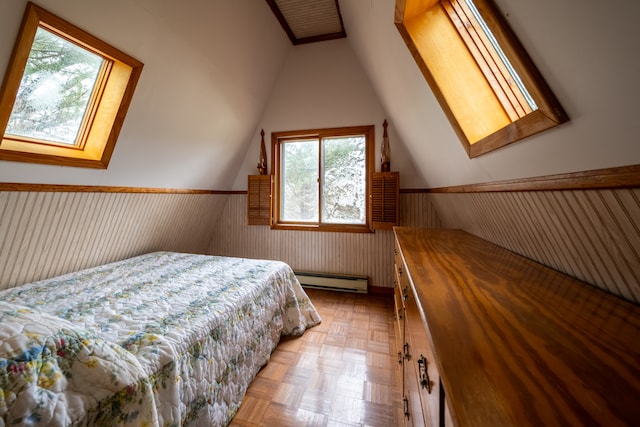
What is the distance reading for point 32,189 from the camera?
1.59 meters

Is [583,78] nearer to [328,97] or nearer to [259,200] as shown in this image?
[328,97]

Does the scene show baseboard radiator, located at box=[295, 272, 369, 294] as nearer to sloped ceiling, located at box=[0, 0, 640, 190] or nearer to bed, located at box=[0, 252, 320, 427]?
bed, located at box=[0, 252, 320, 427]

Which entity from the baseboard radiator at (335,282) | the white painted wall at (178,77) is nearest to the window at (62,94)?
the white painted wall at (178,77)

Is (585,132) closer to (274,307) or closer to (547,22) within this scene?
(547,22)

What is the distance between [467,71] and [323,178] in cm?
218

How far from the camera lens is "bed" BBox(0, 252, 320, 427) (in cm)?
70

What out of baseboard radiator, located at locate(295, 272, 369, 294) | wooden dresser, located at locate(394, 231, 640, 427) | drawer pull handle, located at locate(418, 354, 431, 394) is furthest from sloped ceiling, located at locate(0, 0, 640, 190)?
baseboard radiator, located at locate(295, 272, 369, 294)

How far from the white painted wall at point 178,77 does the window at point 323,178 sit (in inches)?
28.9

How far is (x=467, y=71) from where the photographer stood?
122 centimetres

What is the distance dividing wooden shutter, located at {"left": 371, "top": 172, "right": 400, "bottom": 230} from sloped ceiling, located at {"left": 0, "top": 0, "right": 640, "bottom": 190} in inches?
11.8

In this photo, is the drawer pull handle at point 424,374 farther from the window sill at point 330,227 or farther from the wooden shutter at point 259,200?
the wooden shutter at point 259,200

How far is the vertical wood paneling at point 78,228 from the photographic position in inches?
64.6

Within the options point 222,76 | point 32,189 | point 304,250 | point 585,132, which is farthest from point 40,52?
point 304,250

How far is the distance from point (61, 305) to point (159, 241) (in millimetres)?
1576
